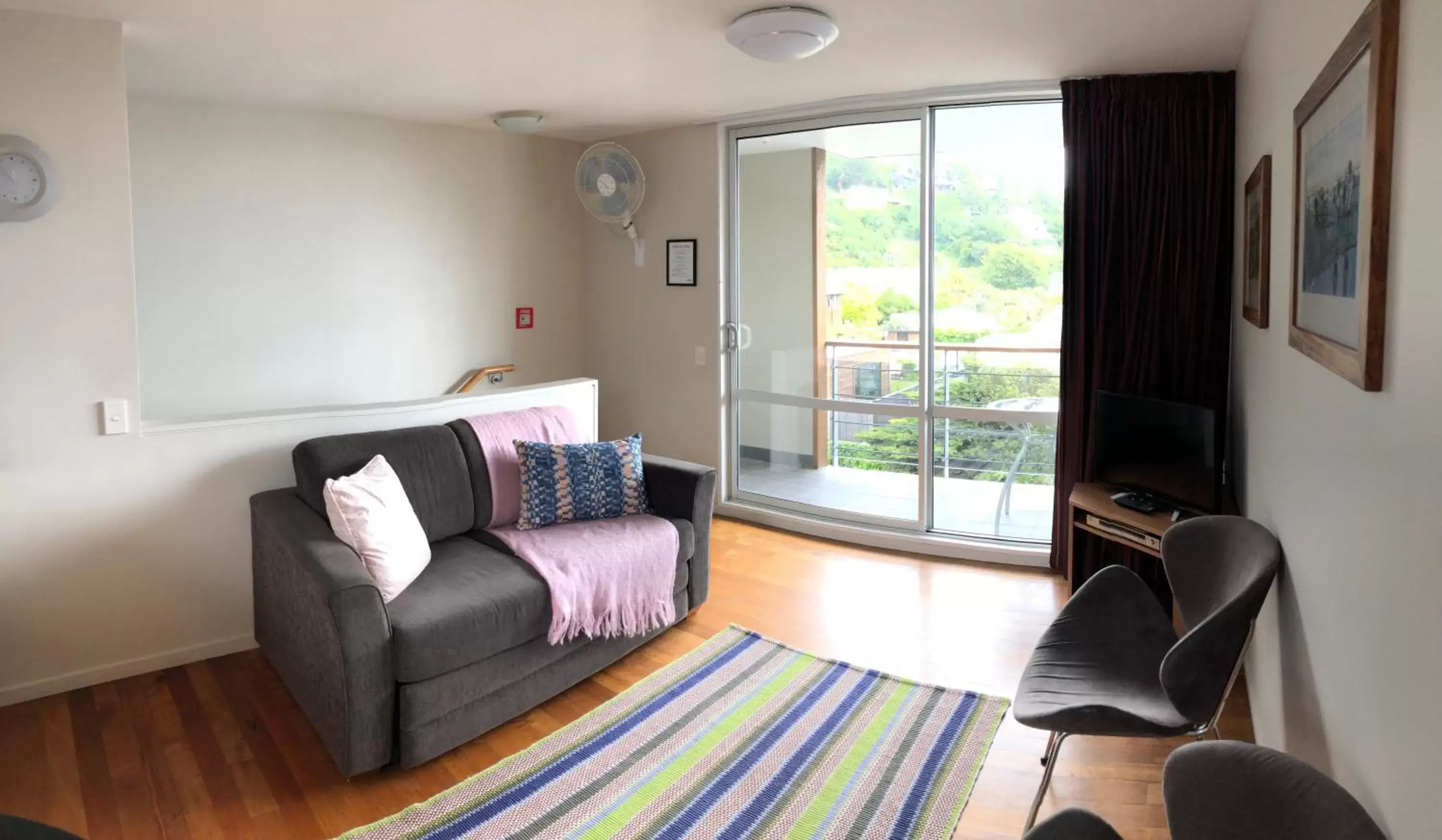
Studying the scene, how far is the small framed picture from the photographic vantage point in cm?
512

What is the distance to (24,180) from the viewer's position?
275cm

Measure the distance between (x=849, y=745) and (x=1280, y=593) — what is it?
1.25m

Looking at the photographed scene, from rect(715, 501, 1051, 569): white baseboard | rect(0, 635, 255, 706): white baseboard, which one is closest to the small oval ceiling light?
rect(715, 501, 1051, 569): white baseboard

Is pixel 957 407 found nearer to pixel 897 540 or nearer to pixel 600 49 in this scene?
pixel 897 540

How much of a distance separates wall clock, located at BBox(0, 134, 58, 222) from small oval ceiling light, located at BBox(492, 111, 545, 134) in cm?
217

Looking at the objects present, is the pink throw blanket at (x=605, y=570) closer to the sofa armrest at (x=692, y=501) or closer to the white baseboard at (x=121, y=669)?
the sofa armrest at (x=692, y=501)

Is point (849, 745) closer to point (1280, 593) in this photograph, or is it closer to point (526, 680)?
point (526, 680)

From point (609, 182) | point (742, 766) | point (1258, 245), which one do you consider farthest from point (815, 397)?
point (742, 766)

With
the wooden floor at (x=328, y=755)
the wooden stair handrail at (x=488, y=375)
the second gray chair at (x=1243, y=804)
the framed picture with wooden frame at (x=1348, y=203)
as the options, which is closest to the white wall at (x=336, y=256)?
the wooden stair handrail at (x=488, y=375)

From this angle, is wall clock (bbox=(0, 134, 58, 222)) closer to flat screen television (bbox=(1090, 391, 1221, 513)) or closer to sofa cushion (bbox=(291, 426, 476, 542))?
sofa cushion (bbox=(291, 426, 476, 542))

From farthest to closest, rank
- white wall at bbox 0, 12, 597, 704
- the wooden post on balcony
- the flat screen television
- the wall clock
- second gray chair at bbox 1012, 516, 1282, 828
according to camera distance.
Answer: the wooden post on balcony, the flat screen television, white wall at bbox 0, 12, 597, 704, the wall clock, second gray chair at bbox 1012, 516, 1282, 828

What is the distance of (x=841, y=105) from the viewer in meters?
4.39

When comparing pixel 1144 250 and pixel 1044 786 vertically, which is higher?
pixel 1144 250

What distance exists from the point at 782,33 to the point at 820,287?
6.60 feet
